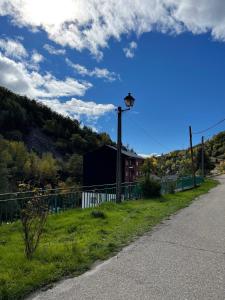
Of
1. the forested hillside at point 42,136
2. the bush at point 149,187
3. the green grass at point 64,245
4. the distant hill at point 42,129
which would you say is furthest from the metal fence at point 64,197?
the distant hill at point 42,129

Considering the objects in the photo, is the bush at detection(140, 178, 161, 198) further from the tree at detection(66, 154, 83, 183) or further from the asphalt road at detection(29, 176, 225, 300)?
the tree at detection(66, 154, 83, 183)

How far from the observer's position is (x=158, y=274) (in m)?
6.05

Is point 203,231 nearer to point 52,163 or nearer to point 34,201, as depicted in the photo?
point 34,201

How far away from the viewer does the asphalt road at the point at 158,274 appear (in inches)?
201

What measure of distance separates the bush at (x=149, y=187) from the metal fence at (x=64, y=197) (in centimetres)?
27

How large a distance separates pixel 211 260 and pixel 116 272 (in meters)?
2.00

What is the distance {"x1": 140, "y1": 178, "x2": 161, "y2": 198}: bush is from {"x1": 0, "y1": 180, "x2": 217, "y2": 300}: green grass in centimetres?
848

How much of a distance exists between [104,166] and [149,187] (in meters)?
A: 45.8

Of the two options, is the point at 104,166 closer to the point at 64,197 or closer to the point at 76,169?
the point at 76,169

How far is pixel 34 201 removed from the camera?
7.54 m

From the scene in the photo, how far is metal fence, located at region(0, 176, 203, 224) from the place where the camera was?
1103cm

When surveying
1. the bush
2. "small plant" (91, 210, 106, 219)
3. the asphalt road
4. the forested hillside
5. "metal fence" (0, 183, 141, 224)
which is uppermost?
the forested hillside

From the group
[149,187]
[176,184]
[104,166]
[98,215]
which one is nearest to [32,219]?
[98,215]

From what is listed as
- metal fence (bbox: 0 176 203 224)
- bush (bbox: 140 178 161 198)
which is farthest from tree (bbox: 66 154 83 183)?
metal fence (bbox: 0 176 203 224)
